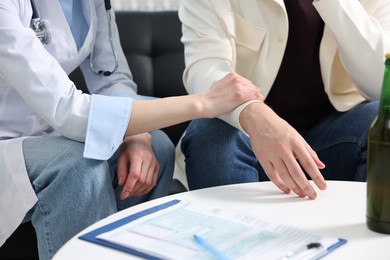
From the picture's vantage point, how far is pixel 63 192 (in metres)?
1.05

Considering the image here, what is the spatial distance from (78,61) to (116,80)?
15 cm

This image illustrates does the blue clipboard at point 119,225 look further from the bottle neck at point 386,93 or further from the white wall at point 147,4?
the white wall at point 147,4

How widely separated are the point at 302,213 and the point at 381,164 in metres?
0.18

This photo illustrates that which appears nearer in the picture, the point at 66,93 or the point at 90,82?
the point at 66,93

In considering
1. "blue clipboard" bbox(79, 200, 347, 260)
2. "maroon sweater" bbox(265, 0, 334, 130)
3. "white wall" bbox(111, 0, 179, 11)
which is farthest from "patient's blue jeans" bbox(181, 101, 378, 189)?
"white wall" bbox(111, 0, 179, 11)

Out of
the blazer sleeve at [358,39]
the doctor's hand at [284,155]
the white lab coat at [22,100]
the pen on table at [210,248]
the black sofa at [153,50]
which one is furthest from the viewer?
the black sofa at [153,50]

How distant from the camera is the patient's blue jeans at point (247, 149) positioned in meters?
1.23

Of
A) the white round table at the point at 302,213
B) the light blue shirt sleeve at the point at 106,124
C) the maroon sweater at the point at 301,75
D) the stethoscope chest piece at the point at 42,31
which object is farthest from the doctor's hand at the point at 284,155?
the stethoscope chest piece at the point at 42,31

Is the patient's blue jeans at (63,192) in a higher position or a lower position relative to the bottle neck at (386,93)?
lower

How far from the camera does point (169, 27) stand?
196cm

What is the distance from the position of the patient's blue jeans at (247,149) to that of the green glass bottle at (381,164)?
47 centimetres

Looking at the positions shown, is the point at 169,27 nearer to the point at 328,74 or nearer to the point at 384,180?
the point at 328,74

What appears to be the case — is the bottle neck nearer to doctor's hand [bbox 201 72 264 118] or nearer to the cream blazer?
doctor's hand [bbox 201 72 264 118]

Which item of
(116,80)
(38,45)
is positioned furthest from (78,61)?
(38,45)
